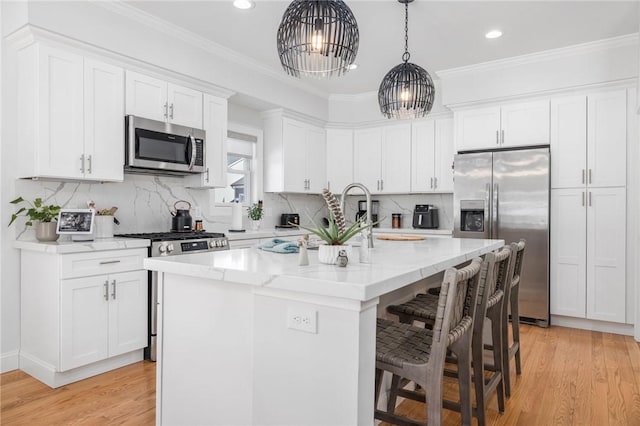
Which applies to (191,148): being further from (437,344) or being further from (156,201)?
(437,344)

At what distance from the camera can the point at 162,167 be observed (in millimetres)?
3613

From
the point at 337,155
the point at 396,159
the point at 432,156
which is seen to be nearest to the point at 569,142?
the point at 432,156

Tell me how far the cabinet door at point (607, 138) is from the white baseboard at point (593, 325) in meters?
1.34

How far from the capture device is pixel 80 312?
2875 millimetres

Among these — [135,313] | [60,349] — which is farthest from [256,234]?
[60,349]

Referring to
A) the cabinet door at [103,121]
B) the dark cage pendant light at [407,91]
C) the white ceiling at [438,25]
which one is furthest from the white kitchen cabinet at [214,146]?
the dark cage pendant light at [407,91]

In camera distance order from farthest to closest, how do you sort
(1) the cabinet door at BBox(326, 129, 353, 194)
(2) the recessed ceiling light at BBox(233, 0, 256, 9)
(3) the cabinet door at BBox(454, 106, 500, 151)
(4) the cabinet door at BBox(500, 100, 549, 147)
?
(1) the cabinet door at BBox(326, 129, 353, 194), (3) the cabinet door at BBox(454, 106, 500, 151), (4) the cabinet door at BBox(500, 100, 549, 147), (2) the recessed ceiling light at BBox(233, 0, 256, 9)

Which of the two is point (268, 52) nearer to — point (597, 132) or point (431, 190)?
point (431, 190)

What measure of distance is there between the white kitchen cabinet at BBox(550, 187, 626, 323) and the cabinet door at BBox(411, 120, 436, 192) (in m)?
1.46

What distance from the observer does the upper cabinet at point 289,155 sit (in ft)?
17.0

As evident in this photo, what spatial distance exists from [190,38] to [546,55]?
345cm

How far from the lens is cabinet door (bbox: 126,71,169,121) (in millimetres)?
3436

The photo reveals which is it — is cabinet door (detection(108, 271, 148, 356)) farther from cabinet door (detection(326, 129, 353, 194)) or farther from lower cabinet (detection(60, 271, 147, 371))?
cabinet door (detection(326, 129, 353, 194))

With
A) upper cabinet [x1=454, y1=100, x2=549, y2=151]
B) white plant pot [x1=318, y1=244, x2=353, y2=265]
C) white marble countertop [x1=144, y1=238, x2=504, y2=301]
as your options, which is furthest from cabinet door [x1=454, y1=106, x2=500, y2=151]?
white plant pot [x1=318, y1=244, x2=353, y2=265]
